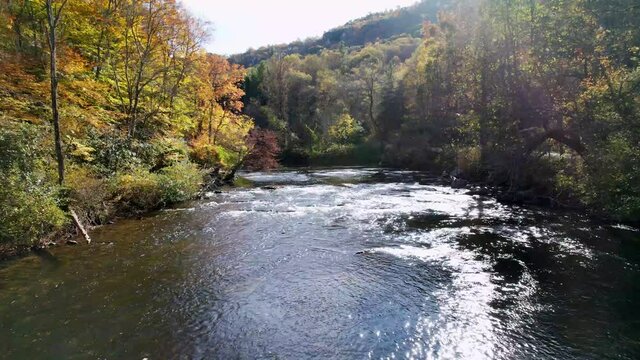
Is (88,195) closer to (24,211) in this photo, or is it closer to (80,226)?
(80,226)

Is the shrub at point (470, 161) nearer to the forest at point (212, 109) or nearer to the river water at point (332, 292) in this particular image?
the forest at point (212, 109)

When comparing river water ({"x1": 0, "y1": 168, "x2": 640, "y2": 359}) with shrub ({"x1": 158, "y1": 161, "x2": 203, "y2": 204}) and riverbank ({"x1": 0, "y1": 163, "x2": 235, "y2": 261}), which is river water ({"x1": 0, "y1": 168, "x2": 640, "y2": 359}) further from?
shrub ({"x1": 158, "y1": 161, "x2": 203, "y2": 204})

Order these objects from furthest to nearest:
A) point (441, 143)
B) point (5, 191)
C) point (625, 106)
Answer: point (441, 143)
point (625, 106)
point (5, 191)

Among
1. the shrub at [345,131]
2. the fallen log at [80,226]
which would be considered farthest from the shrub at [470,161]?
the shrub at [345,131]

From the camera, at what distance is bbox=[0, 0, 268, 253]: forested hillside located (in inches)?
529

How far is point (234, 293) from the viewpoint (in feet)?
34.0

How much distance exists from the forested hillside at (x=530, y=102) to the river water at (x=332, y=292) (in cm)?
350

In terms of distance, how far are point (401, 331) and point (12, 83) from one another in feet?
64.5

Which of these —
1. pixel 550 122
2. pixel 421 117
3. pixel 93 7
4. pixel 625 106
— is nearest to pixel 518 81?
pixel 550 122

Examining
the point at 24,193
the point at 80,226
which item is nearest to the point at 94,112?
the point at 80,226

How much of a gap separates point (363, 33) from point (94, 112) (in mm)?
159561

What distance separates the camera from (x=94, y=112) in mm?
21562

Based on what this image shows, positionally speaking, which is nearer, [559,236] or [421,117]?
[559,236]

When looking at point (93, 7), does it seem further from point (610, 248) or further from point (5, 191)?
point (610, 248)
